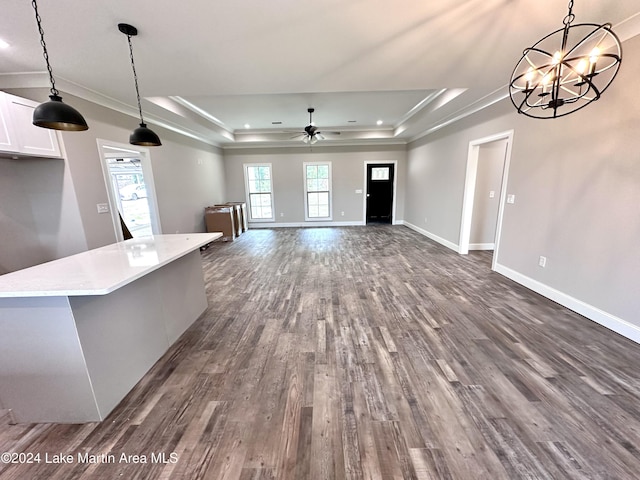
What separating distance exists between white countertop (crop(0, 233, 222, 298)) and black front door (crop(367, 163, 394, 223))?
7.17 meters

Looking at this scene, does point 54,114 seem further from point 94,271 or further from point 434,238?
point 434,238

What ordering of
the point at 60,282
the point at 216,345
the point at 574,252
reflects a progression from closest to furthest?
the point at 60,282 → the point at 216,345 → the point at 574,252

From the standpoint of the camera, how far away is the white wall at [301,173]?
8125mm

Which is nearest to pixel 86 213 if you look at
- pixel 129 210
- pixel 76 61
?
pixel 76 61

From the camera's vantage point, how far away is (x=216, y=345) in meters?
2.38

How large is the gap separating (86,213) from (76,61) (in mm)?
1744

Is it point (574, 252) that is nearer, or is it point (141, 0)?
point (141, 0)

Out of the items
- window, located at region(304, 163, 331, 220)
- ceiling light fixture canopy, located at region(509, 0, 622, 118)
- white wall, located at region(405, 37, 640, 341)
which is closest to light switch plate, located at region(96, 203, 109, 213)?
ceiling light fixture canopy, located at region(509, 0, 622, 118)

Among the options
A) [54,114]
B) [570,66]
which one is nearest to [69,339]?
[54,114]

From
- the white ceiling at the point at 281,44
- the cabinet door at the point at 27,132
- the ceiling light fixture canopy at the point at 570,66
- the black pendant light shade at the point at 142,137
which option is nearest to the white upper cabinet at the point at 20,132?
the cabinet door at the point at 27,132

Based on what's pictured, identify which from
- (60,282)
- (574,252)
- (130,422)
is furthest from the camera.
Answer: (574,252)

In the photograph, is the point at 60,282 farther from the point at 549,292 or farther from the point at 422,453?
the point at 549,292

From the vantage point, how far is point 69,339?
152 centimetres

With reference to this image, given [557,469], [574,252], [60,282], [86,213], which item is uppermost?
[86,213]
